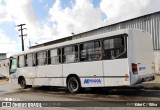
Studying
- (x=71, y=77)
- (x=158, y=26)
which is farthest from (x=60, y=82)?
(x=158, y=26)

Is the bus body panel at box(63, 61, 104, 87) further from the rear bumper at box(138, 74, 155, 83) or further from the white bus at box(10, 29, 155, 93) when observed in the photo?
the rear bumper at box(138, 74, 155, 83)

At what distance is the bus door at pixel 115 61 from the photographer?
1209 cm

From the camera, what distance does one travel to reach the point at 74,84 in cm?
1513

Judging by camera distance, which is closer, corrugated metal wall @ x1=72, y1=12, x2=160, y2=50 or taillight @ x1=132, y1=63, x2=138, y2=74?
taillight @ x1=132, y1=63, x2=138, y2=74

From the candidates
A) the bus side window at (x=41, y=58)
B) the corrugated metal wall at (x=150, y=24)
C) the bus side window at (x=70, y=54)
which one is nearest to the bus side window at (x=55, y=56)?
the bus side window at (x=70, y=54)

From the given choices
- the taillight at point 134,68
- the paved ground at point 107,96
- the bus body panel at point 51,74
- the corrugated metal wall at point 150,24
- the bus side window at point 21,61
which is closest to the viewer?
the paved ground at point 107,96

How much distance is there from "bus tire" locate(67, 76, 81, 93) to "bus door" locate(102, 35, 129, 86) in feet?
7.13

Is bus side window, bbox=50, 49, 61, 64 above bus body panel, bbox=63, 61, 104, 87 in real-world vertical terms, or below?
above

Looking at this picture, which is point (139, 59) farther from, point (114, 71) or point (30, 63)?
point (30, 63)

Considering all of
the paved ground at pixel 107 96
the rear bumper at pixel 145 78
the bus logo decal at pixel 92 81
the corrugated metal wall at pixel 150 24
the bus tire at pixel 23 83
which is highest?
the corrugated metal wall at pixel 150 24

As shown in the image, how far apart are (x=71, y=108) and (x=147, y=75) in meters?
4.36

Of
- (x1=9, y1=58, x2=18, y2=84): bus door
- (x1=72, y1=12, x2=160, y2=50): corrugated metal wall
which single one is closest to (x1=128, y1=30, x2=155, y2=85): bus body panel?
(x1=9, y1=58, x2=18, y2=84): bus door

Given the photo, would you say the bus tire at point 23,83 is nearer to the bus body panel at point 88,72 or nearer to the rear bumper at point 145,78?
the bus body panel at point 88,72

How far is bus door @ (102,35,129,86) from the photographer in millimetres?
12094
